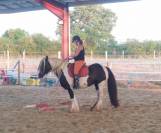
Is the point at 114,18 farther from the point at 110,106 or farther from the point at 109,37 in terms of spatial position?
the point at 110,106

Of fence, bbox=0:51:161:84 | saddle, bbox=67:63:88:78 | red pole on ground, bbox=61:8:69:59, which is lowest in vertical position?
fence, bbox=0:51:161:84

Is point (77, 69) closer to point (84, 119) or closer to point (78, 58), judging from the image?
point (78, 58)

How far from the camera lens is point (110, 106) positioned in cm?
995

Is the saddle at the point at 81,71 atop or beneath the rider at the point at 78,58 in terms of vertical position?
beneath

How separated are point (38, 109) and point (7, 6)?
40.1 ft

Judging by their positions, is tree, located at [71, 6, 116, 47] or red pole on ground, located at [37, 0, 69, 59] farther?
tree, located at [71, 6, 116, 47]

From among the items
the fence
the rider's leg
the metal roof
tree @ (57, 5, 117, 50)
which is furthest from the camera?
tree @ (57, 5, 117, 50)

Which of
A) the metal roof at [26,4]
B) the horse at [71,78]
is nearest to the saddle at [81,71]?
the horse at [71,78]

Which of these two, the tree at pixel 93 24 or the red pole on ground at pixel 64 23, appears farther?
the tree at pixel 93 24

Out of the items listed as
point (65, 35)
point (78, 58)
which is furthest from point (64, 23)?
point (78, 58)

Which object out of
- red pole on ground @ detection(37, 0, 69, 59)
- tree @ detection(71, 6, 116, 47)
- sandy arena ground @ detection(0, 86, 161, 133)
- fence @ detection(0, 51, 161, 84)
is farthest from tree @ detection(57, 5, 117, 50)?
sandy arena ground @ detection(0, 86, 161, 133)

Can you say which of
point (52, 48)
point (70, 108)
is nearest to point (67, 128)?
point (70, 108)

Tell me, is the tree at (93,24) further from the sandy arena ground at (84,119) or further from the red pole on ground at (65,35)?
the sandy arena ground at (84,119)

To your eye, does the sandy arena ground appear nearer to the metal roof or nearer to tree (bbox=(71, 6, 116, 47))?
the metal roof
